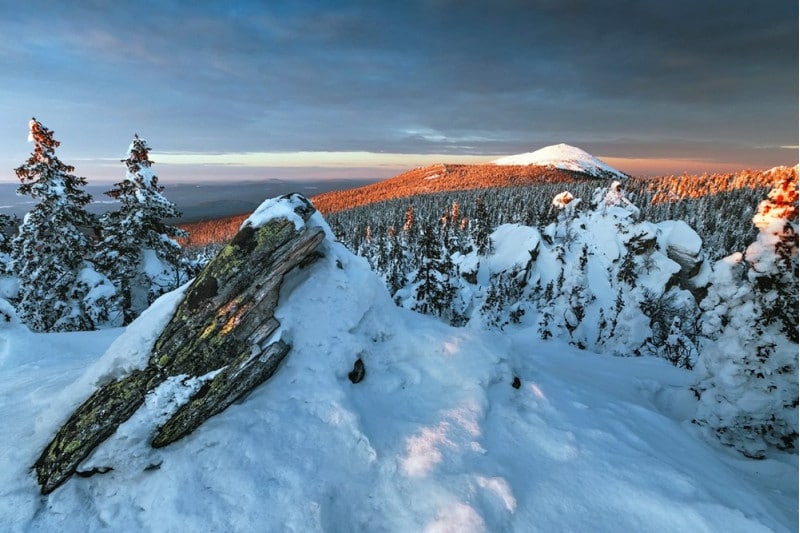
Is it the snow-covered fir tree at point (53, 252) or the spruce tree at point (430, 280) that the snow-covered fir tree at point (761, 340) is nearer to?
the spruce tree at point (430, 280)

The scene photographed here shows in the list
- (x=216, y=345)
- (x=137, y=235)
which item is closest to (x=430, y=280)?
(x=137, y=235)

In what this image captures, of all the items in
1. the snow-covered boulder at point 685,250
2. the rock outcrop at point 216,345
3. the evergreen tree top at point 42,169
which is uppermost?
the evergreen tree top at point 42,169

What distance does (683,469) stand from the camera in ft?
24.2

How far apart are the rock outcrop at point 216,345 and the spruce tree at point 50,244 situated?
52.0 feet

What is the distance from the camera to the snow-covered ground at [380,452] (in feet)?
19.9

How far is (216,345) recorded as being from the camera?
834 cm

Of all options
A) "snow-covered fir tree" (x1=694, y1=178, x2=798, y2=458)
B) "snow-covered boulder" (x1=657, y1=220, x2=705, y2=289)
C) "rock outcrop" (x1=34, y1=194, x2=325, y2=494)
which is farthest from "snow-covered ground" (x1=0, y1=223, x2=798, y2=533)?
"snow-covered boulder" (x1=657, y1=220, x2=705, y2=289)

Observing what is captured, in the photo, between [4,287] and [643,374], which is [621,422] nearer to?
[643,374]

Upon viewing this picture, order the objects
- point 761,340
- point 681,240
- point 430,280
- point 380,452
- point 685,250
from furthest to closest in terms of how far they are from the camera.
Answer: point 681,240
point 685,250
point 430,280
point 761,340
point 380,452

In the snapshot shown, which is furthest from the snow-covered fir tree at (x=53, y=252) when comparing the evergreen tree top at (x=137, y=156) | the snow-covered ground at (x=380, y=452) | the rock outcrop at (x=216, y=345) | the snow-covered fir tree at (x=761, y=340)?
the snow-covered fir tree at (x=761, y=340)

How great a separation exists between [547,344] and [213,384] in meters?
14.7

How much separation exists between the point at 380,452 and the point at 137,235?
1970cm

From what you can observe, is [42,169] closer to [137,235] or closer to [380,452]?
[137,235]

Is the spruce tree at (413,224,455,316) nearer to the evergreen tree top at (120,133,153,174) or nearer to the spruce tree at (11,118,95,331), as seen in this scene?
the evergreen tree top at (120,133,153,174)
